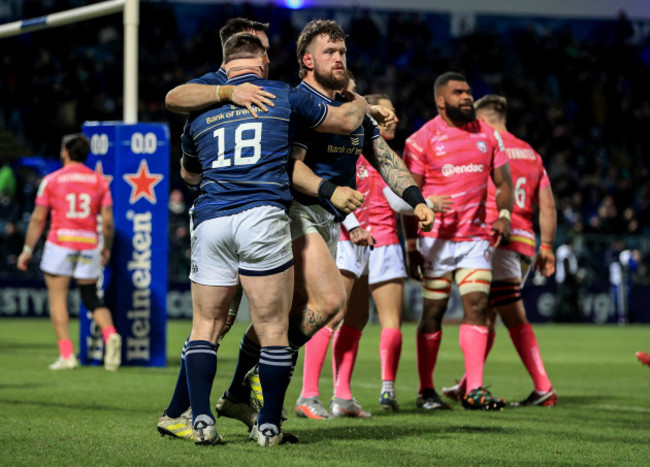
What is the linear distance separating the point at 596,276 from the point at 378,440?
18.6 m

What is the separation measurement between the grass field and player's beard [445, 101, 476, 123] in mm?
2179

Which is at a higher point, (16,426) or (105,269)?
(105,269)

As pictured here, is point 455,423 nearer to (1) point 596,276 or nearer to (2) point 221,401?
(2) point 221,401

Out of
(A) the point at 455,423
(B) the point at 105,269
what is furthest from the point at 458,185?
(B) the point at 105,269

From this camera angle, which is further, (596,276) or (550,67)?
(550,67)

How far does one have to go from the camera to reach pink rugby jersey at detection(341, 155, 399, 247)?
7.73 meters

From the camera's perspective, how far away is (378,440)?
557cm

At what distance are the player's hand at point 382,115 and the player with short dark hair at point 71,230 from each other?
15.0 ft

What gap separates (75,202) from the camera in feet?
35.1

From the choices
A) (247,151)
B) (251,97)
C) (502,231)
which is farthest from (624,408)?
(251,97)

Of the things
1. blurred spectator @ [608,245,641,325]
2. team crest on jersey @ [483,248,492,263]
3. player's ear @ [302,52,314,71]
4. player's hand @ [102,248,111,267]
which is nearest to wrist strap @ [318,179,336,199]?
player's ear @ [302,52,314,71]

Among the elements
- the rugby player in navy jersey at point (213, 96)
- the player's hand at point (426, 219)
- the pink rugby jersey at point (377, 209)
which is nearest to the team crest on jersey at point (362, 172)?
the pink rugby jersey at point (377, 209)

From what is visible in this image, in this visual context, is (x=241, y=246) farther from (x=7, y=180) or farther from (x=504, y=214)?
(x=7, y=180)

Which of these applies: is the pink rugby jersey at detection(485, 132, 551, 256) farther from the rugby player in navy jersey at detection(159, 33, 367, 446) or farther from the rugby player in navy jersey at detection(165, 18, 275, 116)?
the rugby player in navy jersey at detection(165, 18, 275, 116)
